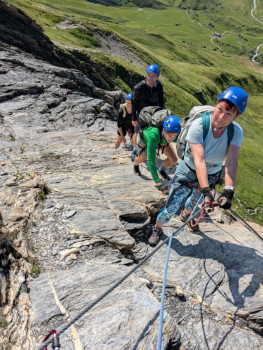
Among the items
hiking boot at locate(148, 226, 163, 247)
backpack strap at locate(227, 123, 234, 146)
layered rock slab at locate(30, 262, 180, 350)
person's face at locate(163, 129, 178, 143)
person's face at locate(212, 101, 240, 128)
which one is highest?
person's face at locate(212, 101, 240, 128)

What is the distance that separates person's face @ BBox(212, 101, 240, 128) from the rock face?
15.0 feet

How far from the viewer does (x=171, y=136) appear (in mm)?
8922

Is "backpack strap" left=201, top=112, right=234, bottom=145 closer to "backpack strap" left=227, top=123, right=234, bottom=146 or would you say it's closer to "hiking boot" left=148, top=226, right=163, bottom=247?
"backpack strap" left=227, top=123, right=234, bottom=146

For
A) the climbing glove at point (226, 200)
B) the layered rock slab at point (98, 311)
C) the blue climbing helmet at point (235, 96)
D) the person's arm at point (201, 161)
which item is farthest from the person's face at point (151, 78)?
the layered rock slab at point (98, 311)

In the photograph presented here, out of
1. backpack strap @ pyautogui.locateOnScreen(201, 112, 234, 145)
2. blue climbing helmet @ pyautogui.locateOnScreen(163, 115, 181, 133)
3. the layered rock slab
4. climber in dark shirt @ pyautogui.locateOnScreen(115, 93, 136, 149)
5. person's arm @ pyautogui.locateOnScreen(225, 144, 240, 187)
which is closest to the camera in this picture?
the layered rock slab

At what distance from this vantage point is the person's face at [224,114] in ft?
18.0

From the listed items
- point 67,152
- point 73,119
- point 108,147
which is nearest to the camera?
point 67,152

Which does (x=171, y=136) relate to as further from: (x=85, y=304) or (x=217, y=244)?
(x=85, y=304)

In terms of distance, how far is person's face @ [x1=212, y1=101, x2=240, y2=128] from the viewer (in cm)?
548

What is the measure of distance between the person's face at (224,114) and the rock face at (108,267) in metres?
4.58

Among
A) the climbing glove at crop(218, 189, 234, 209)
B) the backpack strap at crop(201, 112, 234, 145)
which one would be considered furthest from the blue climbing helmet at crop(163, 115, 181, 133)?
the climbing glove at crop(218, 189, 234, 209)

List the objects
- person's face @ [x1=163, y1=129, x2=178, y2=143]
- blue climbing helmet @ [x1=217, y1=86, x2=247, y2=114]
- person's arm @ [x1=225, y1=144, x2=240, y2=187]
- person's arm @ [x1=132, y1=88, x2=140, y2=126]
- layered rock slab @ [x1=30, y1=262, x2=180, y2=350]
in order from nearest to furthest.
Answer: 1. layered rock slab @ [x1=30, y1=262, x2=180, y2=350]
2. blue climbing helmet @ [x1=217, y1=86, x2=247, y2=114]
3. person's arm @ [x1=225, y1=144, x2=240, y2=187]
4. person's face @ [x1=163, y1=129, x2=178, y2=143]
5. person's arm @ [x1=132, y1=88, x2=140, y2=126]

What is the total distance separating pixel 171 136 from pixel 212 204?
365 cm

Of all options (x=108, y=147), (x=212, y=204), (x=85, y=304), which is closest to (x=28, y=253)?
(x=85, y=304)
